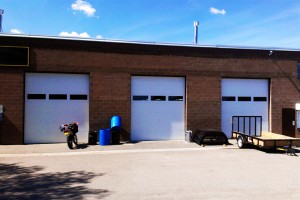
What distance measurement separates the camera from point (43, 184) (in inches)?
337

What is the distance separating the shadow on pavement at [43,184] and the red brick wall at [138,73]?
667cm

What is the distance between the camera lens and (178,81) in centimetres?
1855

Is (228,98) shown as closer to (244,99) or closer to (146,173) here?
(244,99)

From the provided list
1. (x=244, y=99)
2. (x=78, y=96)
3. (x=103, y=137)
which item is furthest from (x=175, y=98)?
(x=78, y=96)

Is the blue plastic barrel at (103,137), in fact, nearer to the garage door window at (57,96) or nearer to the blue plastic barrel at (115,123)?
the blue plastic barrel at (115,123)

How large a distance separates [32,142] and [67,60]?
525 cm

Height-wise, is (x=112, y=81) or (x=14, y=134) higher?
(x=112, y=81)

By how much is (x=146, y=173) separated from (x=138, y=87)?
346 inches

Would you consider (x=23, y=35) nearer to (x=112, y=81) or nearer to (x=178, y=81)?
(x=112, y=81)

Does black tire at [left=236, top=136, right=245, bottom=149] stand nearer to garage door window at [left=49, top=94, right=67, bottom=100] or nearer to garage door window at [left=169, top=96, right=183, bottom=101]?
garage door window at [left=169, top=96, right=183, bottom=101]

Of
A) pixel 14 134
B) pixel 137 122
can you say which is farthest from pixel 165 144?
pixel 14 134

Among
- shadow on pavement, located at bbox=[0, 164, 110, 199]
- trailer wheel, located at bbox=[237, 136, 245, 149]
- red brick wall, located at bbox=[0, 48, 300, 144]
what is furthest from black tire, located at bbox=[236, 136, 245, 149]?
shadow on pavement, located at bbox=[0, 164, 110, 199]

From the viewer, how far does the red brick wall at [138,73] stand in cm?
1631

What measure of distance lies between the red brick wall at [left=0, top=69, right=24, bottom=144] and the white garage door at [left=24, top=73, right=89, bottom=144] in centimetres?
41
